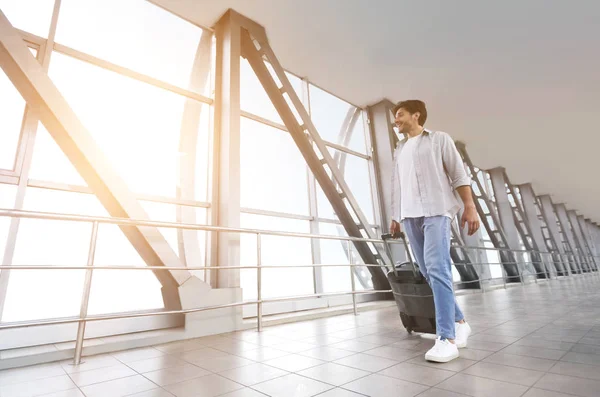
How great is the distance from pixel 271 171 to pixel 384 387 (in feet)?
10.1

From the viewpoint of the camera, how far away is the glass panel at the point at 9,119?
201 cm

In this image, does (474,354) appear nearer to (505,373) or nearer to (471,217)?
(505,373)

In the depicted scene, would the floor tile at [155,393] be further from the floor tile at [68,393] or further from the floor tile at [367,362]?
the floor tile at [367,362]

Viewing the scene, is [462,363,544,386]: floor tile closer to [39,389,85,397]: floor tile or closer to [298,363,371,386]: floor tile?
[298,363,371,386]: floor tile

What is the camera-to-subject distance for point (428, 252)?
4.77 ft

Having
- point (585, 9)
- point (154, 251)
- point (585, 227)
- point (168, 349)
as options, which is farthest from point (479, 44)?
point (585, 227)

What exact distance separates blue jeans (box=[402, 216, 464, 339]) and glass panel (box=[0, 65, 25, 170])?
260 cm

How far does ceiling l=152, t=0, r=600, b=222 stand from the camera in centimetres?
337

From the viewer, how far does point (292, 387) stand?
1.04 m

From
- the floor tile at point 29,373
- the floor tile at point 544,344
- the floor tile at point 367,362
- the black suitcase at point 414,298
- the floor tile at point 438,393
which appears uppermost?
the black suitcase at point 414,298

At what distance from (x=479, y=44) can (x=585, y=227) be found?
17579 millimetres

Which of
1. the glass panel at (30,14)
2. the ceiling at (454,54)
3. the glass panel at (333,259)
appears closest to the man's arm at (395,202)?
the glass panel at (333,259)

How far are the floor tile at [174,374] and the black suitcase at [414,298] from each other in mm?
1154

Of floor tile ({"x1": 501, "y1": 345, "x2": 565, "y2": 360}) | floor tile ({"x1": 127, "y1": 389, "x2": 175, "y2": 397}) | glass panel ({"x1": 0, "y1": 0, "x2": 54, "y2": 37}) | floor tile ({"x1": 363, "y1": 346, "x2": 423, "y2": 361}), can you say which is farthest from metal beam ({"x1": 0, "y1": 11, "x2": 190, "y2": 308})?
floor tile ({"x1": 501, "y1": 345, "x2": 565, "y2": 360})
